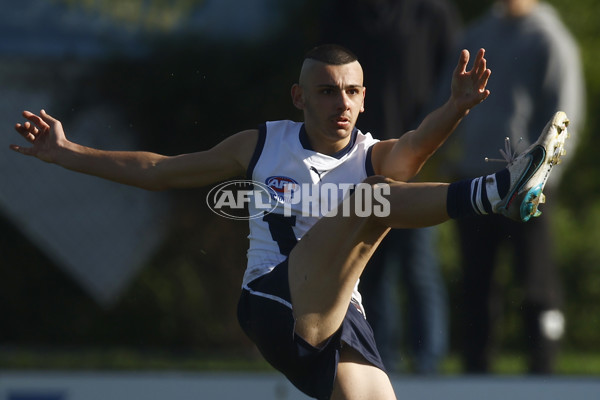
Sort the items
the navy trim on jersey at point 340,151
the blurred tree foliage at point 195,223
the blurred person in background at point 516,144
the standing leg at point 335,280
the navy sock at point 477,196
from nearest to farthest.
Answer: the navy sock at point 477,196, the standing leg at point 335,280, the navy trim on jersey at point 340,151, the blurred person in background at point 516,144, the blurred tree foliage at point 195,223

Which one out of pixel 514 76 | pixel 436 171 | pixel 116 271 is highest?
pixel 514 76

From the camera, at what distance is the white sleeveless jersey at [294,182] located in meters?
3.56

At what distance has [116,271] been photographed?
6.56m

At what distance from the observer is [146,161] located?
373 cm

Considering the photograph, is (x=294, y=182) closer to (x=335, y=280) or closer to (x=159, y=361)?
(x=335, y=280)

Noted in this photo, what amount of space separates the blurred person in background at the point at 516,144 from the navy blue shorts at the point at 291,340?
5.81ft

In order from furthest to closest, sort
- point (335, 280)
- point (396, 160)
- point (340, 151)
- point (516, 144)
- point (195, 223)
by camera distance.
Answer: point (195, 223)
point (516, 144)
point (340, 151)
point (396, 160)
point (335, 280)

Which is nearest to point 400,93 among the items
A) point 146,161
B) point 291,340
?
point 146,161

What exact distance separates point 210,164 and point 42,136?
2.15 feet

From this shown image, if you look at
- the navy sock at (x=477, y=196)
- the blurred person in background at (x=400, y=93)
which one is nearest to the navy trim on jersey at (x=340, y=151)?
the navy sock at (x=477, y=196)

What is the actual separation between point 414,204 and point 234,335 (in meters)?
3.55

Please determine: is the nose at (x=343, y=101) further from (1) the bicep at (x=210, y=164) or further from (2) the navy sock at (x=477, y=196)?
(2) the navy sock at (x=477, y=196)

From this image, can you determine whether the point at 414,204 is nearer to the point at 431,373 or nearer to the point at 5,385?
the point at 431,373

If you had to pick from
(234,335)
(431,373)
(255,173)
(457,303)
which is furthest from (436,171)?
(255,173)
